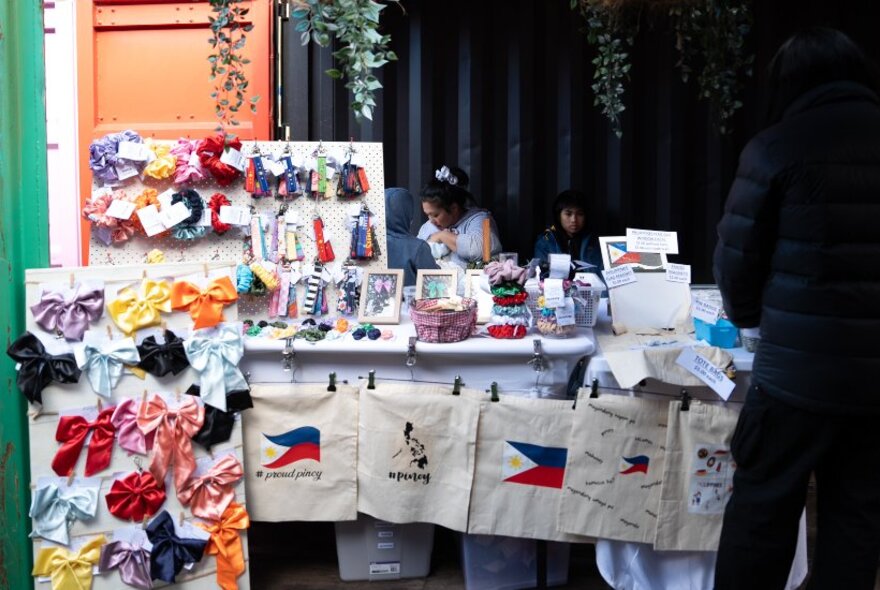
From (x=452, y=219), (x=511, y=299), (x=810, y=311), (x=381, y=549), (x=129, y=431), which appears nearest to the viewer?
(x=810, y=311)

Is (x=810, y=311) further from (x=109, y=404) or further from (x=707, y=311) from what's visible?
(x=109, y=404)

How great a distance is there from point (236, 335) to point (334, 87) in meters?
2.08

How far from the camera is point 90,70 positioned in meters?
4.52

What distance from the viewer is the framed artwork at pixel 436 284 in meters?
3.44

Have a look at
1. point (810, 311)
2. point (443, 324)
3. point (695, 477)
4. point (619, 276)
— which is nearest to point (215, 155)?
point (443, 324)

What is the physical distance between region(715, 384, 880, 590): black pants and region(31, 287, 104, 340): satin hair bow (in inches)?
82.8

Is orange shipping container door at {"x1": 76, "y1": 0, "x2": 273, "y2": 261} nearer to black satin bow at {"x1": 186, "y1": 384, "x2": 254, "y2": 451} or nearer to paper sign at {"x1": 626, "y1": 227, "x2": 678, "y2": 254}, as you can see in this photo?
black satin bow at {"x1": 186, "y1": 384, "x2": 254, "y2": 451}

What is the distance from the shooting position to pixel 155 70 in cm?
455

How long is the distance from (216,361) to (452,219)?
2359 mm

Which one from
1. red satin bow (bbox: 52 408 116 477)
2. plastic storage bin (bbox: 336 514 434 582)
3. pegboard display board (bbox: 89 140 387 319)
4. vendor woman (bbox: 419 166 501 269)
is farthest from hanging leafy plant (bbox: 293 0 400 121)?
vendor woman (bbox: 419 166 501 269)

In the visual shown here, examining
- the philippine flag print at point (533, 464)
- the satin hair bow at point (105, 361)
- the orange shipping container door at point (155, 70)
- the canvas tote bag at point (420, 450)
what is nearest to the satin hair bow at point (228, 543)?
the canvas tote bag at point (420, 450)

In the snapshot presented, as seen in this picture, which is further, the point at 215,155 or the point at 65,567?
the point at 215,155

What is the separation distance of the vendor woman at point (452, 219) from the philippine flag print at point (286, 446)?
200 centimetres

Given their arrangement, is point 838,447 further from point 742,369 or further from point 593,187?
point 593,187
